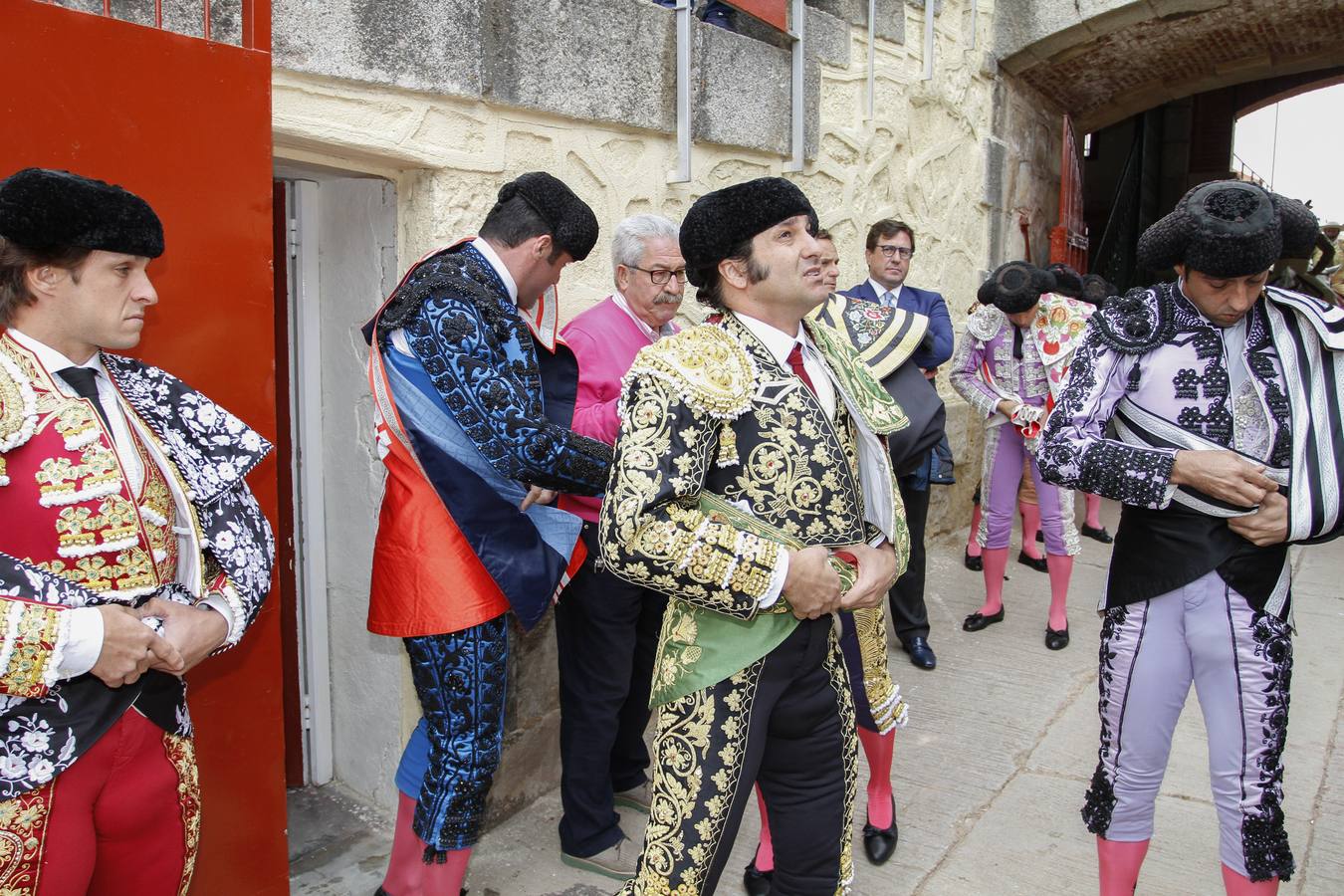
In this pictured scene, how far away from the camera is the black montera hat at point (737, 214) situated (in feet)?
6.74

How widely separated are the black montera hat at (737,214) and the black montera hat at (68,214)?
1004mm

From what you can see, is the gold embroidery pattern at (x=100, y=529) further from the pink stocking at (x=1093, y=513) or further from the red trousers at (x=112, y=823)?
the pink stocking at (x=1093, y=513)

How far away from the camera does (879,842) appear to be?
124 inches

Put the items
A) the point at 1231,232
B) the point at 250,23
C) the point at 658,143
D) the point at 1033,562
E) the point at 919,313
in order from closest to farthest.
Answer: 1. the point at 1231,232
2. the point at 250,23
3. the point at 658,143
4. the point at 919,313
5. the point at 1033,562

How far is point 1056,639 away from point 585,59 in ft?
11.1

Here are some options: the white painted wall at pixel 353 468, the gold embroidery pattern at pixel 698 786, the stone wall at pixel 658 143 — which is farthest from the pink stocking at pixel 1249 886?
the white painted wall at pixel 353 468

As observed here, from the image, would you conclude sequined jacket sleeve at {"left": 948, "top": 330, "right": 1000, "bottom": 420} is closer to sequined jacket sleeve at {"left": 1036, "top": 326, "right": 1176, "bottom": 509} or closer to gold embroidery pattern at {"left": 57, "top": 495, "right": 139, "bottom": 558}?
sequined jacket sleeve at {"left": 1036, "top": 326, "right": 1176, "bottom": 509}

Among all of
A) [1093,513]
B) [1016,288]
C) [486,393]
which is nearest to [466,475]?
[486,393]

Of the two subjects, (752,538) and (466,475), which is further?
(466,475)

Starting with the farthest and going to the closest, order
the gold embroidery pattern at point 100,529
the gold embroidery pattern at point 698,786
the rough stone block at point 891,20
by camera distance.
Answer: the rough stone block at point 891,20, the gold embroidery pattern at point 698,786, the gold embroidery pattern at point 100,529

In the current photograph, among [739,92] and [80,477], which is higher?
[739,92]

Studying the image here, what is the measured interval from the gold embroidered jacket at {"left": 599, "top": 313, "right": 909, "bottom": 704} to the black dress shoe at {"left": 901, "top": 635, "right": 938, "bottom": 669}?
2.61 metres

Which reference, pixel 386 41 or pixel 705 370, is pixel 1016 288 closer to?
pixel 386 41

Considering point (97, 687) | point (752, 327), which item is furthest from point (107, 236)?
point (752, 327)
